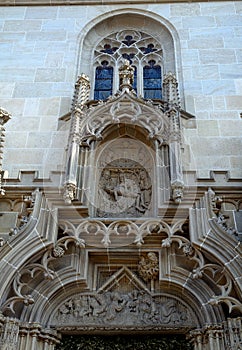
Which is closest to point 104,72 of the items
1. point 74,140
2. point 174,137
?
point 74,140

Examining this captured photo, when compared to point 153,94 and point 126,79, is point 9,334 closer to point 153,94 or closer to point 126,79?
point 126,79

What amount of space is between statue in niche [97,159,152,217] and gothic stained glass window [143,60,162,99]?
2.43 metres

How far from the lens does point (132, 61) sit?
10836 mm

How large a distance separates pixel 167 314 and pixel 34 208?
269 cm

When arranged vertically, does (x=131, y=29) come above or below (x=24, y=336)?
above

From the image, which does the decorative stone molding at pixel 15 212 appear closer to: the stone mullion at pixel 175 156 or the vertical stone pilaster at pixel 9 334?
the vertical stone pilaster at pixel 9 334

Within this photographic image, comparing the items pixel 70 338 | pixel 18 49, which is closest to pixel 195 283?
pixel 70 338

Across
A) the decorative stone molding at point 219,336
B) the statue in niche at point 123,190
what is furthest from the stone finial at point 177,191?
the decorative stone molding at point 219,336

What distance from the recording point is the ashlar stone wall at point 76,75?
839cm

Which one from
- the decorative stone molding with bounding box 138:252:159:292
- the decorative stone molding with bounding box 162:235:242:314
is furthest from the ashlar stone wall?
the decorative stone molding with bounding box 138:252:159:292

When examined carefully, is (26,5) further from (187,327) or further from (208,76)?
(187,327)

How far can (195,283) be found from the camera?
6.71m

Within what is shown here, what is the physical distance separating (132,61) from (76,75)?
166 cm

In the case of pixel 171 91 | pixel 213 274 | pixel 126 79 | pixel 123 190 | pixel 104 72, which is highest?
pixel 104 72
